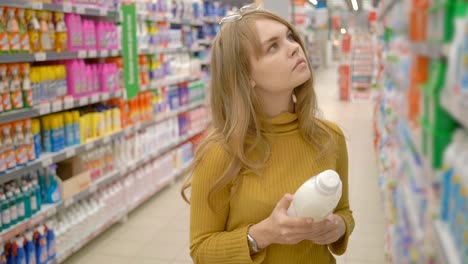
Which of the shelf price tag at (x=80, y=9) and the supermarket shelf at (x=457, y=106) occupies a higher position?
the shelf price tag at (x=80, y=9)

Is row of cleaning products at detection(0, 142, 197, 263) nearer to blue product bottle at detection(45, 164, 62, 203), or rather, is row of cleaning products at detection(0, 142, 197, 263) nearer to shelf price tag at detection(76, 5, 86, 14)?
blue product bottle at detection(45, 164, 62, 203)

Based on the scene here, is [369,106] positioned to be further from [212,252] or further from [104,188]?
[212,252]

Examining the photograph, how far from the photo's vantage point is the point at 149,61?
5637 mm

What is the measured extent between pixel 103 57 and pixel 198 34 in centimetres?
285

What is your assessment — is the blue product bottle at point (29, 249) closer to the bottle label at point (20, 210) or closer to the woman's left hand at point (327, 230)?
the bottle label at point (20, 210)

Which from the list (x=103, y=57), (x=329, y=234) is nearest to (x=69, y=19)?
(x=103, y=57)

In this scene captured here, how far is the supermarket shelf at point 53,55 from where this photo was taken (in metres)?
3.30

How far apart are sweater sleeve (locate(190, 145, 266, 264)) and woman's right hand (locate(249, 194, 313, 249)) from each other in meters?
0.09

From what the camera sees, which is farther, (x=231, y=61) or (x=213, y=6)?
(x=213, y=6)

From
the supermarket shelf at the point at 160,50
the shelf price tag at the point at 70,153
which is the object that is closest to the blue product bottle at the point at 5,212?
the shelf price tag at the point at 70,153

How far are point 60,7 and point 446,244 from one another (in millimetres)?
3386

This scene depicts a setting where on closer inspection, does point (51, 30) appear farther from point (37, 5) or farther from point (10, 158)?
point (10, 158)

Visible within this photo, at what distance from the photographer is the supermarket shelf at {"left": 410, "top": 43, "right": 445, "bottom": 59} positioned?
1.15 meters

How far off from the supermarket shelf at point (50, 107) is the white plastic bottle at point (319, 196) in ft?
7.97
